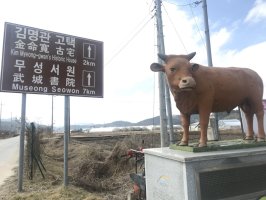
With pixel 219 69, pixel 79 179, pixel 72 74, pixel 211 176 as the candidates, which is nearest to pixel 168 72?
pixel 219 69

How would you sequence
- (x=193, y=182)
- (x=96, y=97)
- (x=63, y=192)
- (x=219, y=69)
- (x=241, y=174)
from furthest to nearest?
(x=96, y=97)
(x=63, y=192)
(x=219, y=69)
(x=241, y=174)
(x=193, y=182)

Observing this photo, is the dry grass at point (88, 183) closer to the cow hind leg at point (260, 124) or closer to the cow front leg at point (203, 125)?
the cow front leg at point (203, 125)

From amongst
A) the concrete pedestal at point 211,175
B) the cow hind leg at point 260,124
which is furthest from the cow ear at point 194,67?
the cow hind leg at point 260,124

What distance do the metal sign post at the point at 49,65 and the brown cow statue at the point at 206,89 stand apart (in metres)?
3.88

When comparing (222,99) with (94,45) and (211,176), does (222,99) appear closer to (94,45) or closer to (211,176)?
(211,176)

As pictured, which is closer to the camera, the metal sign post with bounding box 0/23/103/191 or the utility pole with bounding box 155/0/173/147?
the metal sign post with bounding box 0/23/103/191

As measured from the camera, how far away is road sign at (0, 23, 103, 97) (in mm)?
6074

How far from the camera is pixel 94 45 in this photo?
7.19 m

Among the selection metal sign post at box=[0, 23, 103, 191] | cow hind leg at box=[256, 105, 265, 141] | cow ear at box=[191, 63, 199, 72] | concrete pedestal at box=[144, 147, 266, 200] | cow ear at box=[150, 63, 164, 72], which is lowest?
concrete pedestal at box=[144, 147, 266, 200]

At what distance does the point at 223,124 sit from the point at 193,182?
142 feet

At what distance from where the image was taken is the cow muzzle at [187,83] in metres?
2.80

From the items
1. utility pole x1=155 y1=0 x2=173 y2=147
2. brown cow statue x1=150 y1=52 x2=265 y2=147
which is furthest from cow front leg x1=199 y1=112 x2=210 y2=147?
utility pole x1=155 y1=0 x2=173 y2=147

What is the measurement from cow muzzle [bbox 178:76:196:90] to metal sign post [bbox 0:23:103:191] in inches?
168

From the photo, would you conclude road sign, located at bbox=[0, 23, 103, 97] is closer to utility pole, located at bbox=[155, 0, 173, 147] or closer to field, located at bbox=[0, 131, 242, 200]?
utility pole, located at bbox=[155, 0, 173, 147]
